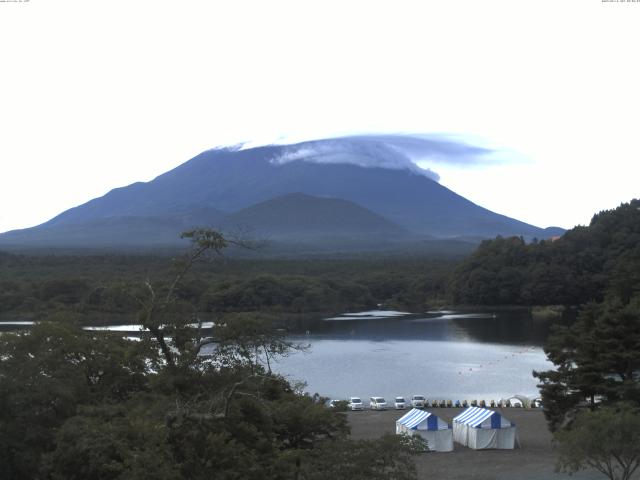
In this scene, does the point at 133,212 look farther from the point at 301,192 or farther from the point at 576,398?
the point at 576,398

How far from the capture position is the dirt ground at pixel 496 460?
16.9 metres

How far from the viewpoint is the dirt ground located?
55.3ft

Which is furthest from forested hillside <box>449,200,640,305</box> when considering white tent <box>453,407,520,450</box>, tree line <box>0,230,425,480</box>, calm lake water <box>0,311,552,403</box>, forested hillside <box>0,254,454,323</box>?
tree line <box>0,230,425,480</box>

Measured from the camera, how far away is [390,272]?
76562 mm

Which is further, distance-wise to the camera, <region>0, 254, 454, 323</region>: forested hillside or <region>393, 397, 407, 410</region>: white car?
<region>0, 254, 454, 323</region>: forested hillside

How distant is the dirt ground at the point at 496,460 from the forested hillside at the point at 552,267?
42.9 metres

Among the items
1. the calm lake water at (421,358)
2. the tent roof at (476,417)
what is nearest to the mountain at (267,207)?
the calm lake water at (421,358)

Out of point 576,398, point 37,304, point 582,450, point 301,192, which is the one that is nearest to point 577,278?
point 37,304

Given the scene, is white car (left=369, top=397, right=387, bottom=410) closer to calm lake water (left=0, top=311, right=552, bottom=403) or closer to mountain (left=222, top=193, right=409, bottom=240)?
calm lake water (left=0, top=311, right=552, bottom=403)

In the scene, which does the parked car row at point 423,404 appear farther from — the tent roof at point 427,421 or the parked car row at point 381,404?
the tent roof at point 427,421

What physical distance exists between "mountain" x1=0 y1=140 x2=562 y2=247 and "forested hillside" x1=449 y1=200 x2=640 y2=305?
76.4m

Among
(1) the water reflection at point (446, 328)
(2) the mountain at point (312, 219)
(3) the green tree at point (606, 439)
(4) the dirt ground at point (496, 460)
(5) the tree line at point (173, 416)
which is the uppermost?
(2) the mountain at point (312, 219)

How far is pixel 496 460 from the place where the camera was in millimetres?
18375

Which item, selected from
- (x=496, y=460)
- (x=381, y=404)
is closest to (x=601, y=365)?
(x=496, y=460)
